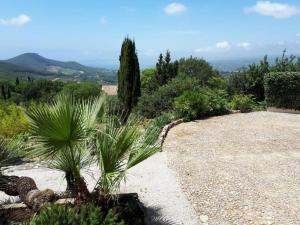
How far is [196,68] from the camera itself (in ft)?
91.2

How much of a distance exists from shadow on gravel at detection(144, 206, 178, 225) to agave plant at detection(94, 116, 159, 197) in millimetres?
1005

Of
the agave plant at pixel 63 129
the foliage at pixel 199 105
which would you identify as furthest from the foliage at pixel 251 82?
the agave plant at pixel 63 129

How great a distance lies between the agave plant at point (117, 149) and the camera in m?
4.35

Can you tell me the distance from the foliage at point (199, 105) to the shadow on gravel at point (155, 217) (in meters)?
7.79

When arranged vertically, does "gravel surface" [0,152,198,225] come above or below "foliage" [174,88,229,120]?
below

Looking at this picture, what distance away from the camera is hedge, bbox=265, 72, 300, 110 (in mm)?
15336

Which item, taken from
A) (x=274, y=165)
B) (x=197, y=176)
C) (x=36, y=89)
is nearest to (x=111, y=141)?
(x=197, y=176)

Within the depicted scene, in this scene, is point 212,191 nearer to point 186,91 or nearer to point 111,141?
point 111,141

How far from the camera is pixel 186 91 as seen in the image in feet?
47.8

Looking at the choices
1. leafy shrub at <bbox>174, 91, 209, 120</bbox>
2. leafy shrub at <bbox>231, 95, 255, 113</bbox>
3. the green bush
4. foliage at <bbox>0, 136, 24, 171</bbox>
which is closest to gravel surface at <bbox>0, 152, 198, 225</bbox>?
foliage at <bbox>0, 136, 24, 171</bbox>

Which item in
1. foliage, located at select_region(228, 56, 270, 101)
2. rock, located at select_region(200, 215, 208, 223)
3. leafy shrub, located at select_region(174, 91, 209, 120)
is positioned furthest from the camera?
foliage, located at select_region(228, 56, 270, 101)

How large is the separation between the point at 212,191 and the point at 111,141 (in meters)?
2.88

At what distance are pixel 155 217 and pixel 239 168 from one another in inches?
120

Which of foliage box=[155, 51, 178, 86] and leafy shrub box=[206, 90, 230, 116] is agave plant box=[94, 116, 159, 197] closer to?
leafy shrub box=[206, 90, 230, 116]
